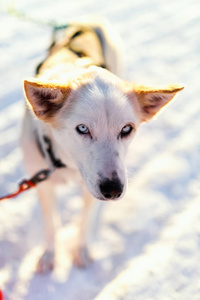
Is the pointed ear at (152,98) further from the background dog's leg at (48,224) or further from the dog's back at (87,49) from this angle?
the background dog's leg at (48,224)

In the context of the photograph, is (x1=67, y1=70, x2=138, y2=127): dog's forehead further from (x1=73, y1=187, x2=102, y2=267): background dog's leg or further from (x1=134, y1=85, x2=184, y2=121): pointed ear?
(x1=73, y1=187, x2=102, y2=267): background dog's leg

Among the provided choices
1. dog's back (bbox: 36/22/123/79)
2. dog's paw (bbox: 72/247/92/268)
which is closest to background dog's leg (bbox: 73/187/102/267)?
dog's paw (bbox: 72/247/92/268)

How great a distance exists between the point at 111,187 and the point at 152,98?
1.57 ft

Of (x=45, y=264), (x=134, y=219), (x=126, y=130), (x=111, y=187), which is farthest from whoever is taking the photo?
(x=134, y=219)

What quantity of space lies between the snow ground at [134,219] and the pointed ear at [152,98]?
2.69 ft

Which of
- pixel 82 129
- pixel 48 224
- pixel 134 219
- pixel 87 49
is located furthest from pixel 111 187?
pixel 87 49

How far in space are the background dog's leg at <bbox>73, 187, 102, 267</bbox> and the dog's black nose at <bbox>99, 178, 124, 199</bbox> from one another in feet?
1.80

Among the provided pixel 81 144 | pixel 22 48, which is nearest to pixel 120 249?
pixel 81 144

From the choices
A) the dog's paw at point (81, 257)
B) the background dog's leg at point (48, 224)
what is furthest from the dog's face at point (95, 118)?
the dog's paw at point (81, 257)

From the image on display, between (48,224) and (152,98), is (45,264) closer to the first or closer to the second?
(48,224)

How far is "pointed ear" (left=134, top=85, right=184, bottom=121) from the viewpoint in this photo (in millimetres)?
1417

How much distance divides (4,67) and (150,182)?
208cm

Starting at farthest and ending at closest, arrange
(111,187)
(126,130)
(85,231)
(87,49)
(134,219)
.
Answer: (87,49) → (134,219) → (85,231) → (126,130) → (111,187)

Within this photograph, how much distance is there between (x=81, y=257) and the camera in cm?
190
